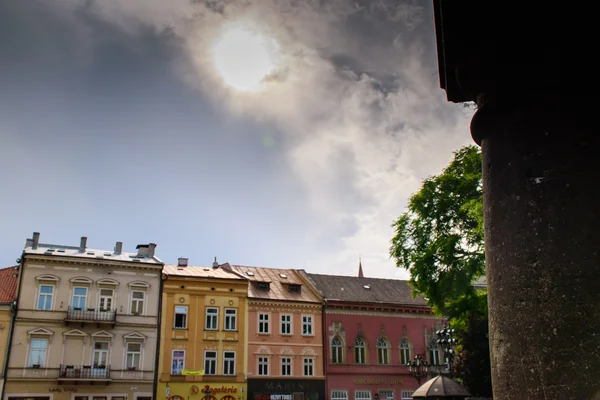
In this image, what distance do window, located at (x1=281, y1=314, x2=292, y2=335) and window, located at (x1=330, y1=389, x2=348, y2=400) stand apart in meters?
4.79

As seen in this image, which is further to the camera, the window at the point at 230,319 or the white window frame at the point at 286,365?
the white window frame at the point at 286,365

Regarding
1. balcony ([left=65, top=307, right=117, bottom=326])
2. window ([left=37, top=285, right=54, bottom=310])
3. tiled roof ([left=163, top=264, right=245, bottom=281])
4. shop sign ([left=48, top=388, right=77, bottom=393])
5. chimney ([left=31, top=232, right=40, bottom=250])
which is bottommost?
shop sign ([left=48, top=388, right=77, bottom=393])

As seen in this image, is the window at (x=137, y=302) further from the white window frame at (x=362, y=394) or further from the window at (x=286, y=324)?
the white window frame at (x=362, y=394)

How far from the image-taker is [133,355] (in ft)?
111

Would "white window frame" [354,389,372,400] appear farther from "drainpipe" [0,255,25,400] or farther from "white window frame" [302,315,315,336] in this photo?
"drainpipe" [0,255,25,400]

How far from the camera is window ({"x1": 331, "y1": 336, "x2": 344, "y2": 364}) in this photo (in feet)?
127

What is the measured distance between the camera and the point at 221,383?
35.0 m

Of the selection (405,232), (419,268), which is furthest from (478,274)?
(405,232)

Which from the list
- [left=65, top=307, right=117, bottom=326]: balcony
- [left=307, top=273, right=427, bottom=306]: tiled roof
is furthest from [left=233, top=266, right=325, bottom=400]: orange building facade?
[left=65, top=307, right=117, bottom=326]: balcony

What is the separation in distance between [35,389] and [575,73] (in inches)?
1341

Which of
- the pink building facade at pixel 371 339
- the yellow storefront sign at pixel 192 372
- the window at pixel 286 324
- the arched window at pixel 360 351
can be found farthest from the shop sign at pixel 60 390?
the arched window at pixel 360 351

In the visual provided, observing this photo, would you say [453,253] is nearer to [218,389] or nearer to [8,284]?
[218,389]

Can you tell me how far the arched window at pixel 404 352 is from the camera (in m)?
40.6

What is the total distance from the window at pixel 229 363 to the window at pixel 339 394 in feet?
22.6
